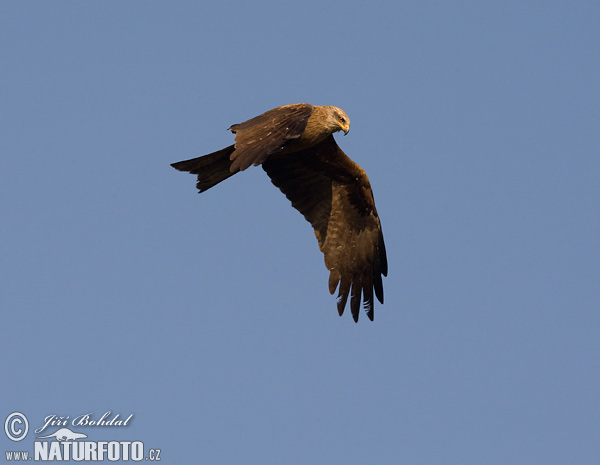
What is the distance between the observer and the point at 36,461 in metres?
12.5

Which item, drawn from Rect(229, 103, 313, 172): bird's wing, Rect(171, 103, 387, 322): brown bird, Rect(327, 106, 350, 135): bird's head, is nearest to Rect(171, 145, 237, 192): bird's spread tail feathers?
Rect(171, 103, 387, 322): brown bird

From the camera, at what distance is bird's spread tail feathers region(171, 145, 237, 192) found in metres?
12.1

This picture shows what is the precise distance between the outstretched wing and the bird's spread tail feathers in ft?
4.01

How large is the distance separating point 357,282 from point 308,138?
2516 millimetres

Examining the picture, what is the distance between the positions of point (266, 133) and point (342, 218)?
3.25 metres

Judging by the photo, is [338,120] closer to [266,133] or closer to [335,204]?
[266,133]

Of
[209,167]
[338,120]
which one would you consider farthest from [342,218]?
[209,167]

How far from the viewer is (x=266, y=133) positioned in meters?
10.9

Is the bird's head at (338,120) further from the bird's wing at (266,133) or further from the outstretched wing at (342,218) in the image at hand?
the outstretched wing at (342,218)

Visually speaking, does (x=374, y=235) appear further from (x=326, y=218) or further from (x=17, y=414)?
(x=17, y=414)

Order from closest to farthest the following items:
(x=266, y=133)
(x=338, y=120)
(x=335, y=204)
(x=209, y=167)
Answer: (x=266, y=133), (x=338, y=120), (x=209, y=167), (x=335, y=204)

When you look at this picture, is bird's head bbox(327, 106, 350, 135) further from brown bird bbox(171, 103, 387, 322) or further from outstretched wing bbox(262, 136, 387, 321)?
outstretched wing bbox(262, 136, 387, 321)

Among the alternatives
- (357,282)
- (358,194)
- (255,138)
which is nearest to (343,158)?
(358,194)

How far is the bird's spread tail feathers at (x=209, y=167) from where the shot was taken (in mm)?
12102
